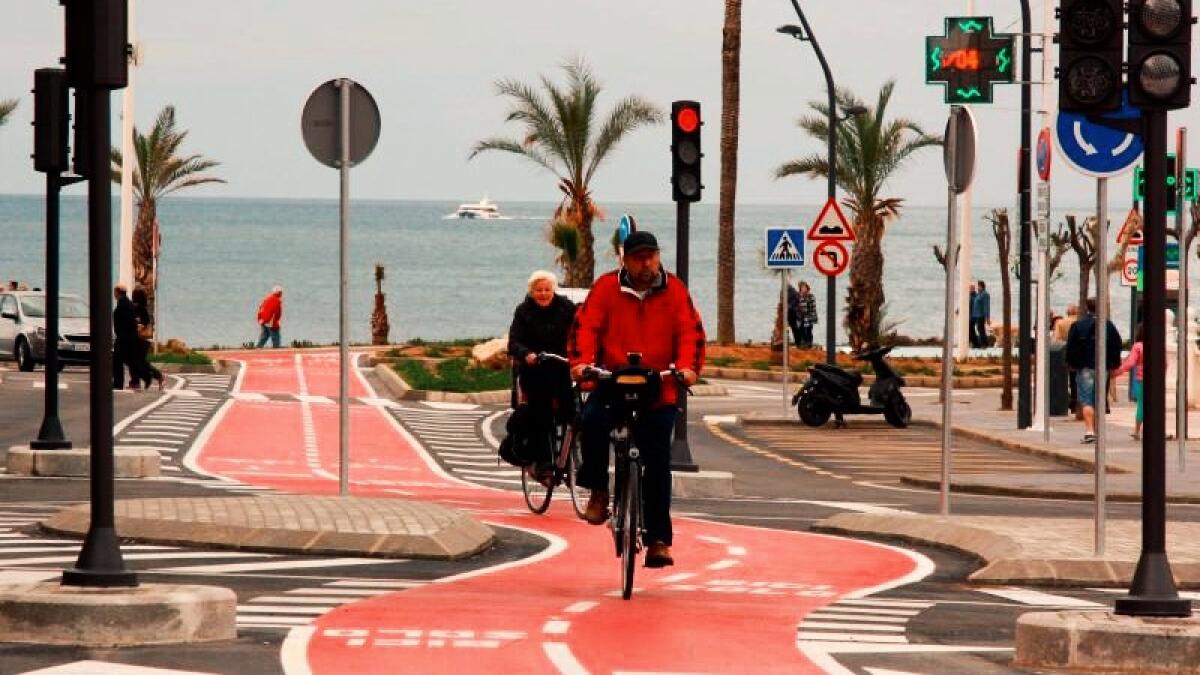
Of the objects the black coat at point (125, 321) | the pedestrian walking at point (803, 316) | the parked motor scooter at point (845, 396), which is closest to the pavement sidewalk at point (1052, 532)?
the parked motor scooter at point (845, 396)

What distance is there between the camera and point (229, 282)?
7092 inches

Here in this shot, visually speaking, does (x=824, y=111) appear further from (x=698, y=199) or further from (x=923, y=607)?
(x=923, y=607)

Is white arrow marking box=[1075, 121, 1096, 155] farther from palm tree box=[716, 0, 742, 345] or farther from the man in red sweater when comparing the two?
the man in red sweater

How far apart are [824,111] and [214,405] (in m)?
30.3

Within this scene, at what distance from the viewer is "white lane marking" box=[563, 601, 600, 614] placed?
490 inches

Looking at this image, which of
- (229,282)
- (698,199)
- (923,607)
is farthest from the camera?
(229,282)

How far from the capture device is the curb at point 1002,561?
14.9m

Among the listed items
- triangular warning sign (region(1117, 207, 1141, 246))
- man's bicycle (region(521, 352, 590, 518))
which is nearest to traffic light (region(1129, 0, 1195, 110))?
man's bicycle (region(521, 352, 590, 518))

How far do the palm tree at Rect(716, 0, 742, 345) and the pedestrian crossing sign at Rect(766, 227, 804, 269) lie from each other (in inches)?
691

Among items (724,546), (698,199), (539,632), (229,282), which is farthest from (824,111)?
(229,282)

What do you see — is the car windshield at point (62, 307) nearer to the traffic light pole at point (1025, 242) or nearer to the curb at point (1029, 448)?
the curb at point (1029, 448)

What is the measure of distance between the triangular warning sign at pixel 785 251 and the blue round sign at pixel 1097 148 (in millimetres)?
22805

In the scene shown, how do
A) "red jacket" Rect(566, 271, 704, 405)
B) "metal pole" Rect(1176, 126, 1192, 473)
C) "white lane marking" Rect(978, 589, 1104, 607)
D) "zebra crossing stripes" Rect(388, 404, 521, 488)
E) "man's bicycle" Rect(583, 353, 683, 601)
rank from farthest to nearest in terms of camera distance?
"zebra crossing stripes" Rect(388, 404, 521, 488), "metal pole" Rect(1176, 126, 1192, 473), "white lane marking" Rect(978, 589, 1104, 607), "red jacket" Rect(566, 271, 704, 405), "man's bicycle" Rect(583, 353, 683, 601)

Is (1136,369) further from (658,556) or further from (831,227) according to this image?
(658,556)
